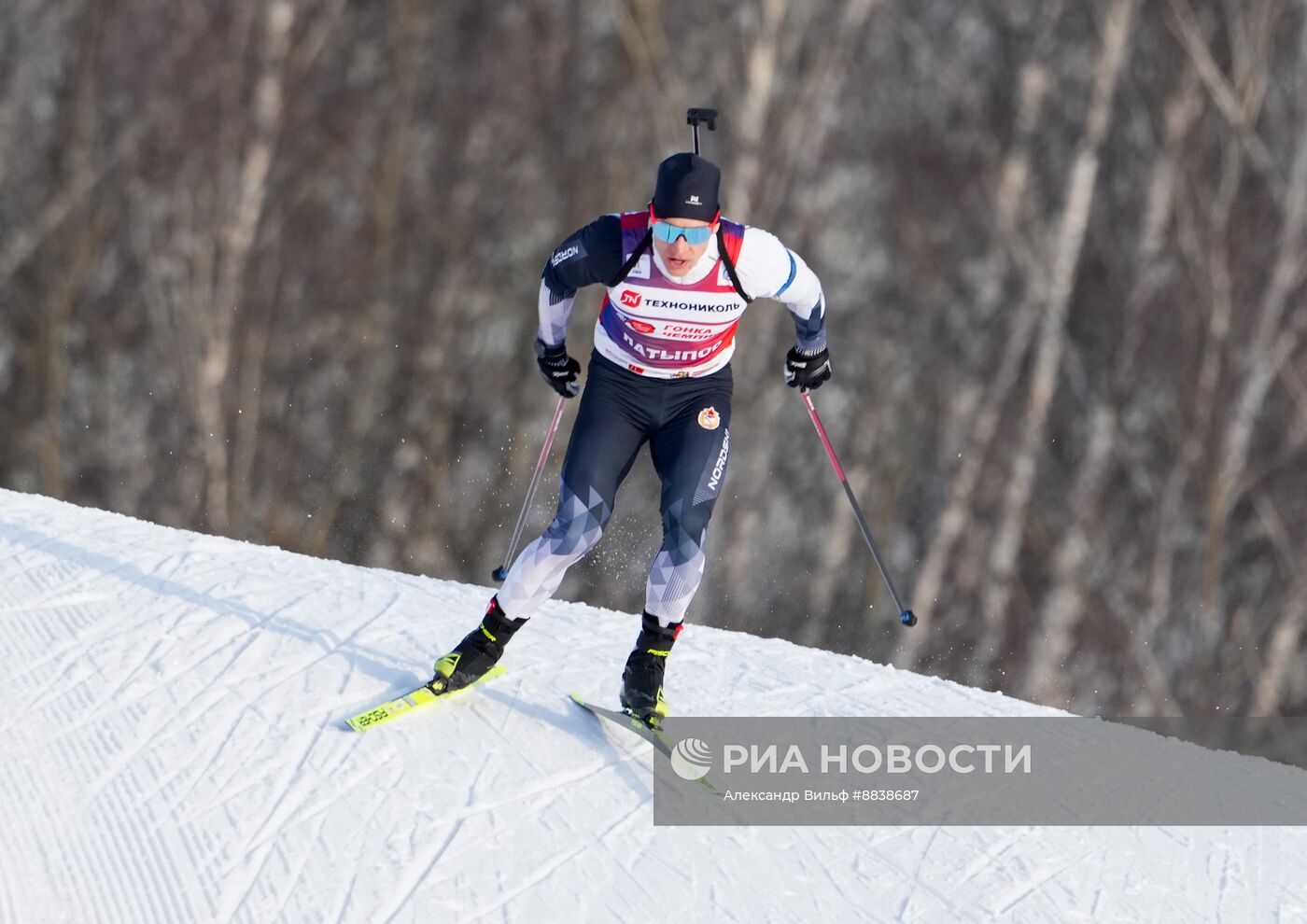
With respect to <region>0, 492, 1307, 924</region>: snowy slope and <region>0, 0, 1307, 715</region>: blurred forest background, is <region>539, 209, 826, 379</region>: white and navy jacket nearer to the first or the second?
<region>0, 492, 1307, 924</region>: snowy slope

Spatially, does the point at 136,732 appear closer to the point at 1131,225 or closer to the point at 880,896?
the point at 880,896

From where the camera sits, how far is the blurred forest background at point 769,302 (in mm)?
12438

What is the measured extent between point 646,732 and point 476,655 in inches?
21.5

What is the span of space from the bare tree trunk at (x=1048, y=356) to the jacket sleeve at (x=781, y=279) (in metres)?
9.23

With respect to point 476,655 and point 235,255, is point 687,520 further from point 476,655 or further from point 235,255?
point 235,255

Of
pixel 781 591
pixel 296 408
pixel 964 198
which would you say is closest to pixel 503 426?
pixel 296 408

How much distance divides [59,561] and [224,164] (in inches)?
406

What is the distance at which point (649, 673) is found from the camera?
3461mm

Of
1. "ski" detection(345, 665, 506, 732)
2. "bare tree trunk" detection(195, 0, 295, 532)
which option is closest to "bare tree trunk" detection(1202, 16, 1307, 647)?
"bare tree trunk" detection(195, 0, 295, 532)

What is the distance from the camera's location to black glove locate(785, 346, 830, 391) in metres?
3.59

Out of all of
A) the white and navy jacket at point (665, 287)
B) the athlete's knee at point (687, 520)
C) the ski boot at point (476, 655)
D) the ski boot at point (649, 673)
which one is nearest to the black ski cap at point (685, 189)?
the white and navy jacket at point (665, 287)

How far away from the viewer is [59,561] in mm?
4535
